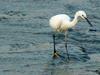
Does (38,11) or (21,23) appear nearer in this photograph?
(21,23)

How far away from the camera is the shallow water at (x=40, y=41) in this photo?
11.1 m

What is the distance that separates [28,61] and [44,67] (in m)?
0.53

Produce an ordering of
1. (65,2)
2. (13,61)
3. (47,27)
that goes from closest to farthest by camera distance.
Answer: (13,61)
(47,27)
(65,2)

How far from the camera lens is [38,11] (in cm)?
1741

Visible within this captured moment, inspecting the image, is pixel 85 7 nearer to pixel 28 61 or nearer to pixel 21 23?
pixel 21 23

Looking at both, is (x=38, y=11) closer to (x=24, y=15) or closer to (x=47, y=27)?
(x=24, y=15)

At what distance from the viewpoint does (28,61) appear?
11.5 metres

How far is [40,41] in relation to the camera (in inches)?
527

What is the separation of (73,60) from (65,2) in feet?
24.0

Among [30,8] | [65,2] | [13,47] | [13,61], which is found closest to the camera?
[13,61]

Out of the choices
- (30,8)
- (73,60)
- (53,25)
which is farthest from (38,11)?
(73,60)

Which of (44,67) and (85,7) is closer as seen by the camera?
(44,67)

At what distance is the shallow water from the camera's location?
11.1 meters

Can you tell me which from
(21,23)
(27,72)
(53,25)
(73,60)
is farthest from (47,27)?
(27,72)
